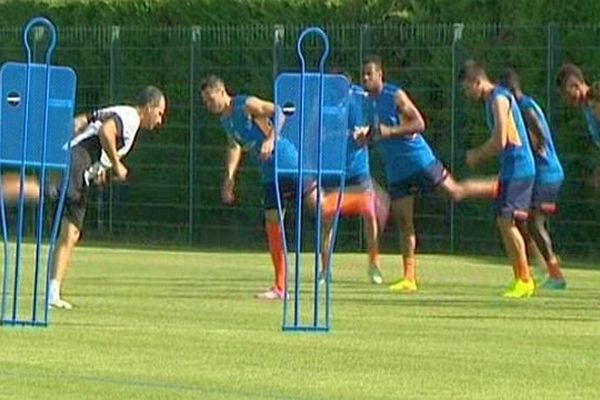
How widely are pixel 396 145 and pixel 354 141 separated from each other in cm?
38

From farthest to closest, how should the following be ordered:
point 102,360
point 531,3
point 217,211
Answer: point 217,211 → point 531,3 → point 102,360

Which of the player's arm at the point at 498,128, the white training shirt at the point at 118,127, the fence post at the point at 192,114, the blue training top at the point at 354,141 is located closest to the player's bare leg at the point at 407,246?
the blue training top at the point at 354,141

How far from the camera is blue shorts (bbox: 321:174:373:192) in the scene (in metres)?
21.6

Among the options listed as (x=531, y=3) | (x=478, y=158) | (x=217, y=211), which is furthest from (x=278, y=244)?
(x=217, y=211)

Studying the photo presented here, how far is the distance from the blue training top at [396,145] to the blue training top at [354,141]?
11 cm

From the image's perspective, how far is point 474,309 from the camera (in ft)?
61.3

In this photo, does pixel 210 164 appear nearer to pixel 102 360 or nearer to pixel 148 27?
pixel 148 27

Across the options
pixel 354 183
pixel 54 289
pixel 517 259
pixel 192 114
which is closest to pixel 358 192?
pixel 354 183

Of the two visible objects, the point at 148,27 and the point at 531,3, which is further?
the point at 148,27

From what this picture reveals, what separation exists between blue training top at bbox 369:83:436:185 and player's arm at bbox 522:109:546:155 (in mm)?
938

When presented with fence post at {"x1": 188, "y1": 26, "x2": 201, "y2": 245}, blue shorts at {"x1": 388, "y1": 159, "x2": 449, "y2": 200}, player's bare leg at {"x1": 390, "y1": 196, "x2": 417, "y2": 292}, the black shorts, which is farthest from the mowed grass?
fence post at {"x1": 188, "y1": 26, "x2": 201, "y2": 245}

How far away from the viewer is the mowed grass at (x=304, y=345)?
12.8 meters

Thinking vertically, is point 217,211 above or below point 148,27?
below

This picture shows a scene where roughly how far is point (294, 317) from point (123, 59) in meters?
14.9
